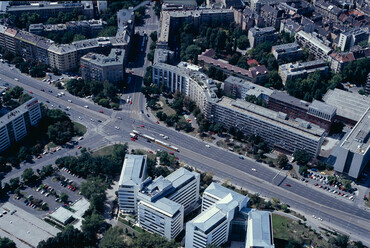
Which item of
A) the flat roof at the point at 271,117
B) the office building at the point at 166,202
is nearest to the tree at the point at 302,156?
the flat roof at the point at 271,117

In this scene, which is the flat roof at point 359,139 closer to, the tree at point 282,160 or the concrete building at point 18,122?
the tree at point 282,160

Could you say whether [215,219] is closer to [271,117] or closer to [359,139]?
[271,117]

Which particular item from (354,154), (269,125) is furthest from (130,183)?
(354,154)

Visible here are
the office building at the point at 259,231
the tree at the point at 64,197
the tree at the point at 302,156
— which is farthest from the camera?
the tree at the point at 302,156

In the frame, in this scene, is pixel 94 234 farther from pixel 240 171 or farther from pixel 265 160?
pixel 265 160

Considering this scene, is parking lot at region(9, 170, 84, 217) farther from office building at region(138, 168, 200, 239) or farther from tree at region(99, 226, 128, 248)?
office building at region(138, 168, 200, 239)

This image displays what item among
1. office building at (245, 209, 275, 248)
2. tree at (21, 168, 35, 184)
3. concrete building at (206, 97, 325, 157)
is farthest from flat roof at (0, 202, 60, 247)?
concrete building at (206, 97, 325, 157)
